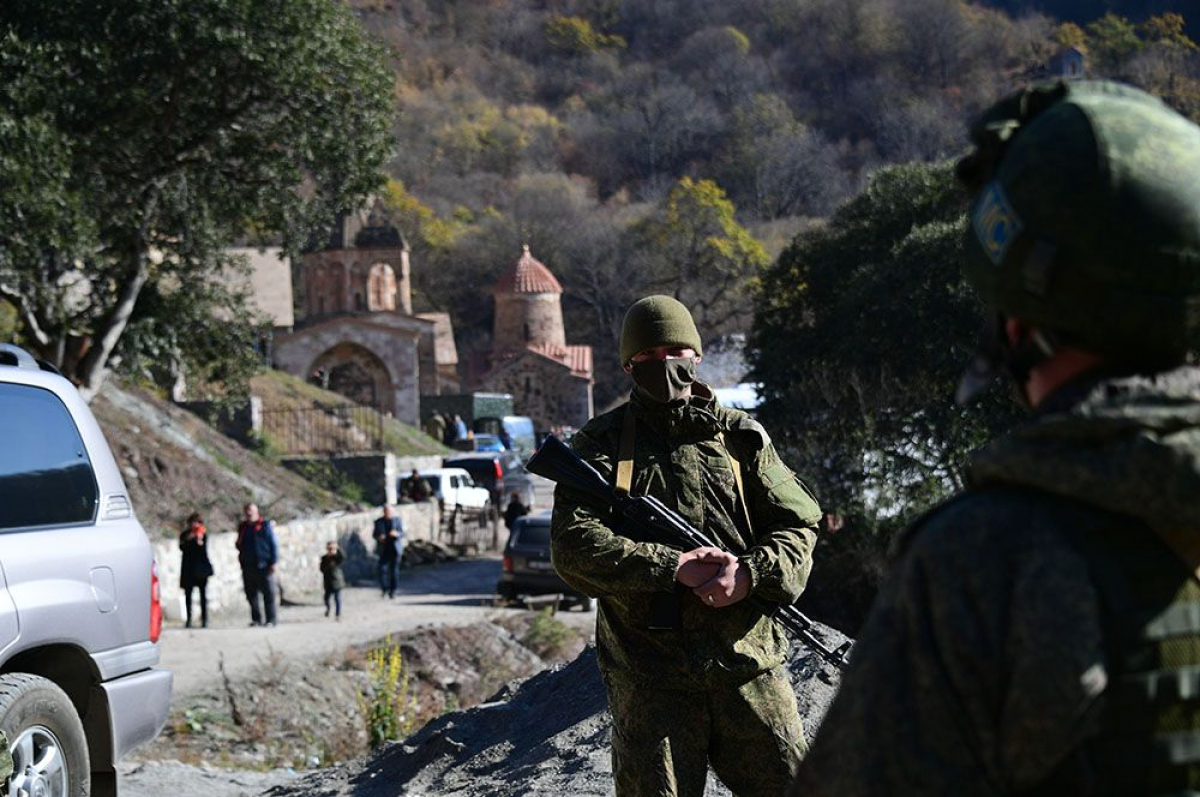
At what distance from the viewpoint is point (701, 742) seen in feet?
14.3

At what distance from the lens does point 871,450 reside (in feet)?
69.4

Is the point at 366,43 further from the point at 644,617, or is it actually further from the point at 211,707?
the point at 644,617

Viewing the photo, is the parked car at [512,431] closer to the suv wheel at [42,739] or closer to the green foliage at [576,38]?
the suv wheel at [42,739]

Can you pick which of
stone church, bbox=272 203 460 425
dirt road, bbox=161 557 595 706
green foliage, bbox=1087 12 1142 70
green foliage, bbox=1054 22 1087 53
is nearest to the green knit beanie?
dirt road, bbox=161 557 595 706

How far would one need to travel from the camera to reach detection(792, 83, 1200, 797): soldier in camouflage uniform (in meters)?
1.98

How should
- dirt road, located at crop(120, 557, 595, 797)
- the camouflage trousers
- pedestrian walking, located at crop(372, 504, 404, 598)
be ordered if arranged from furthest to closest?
1. pedestrian walking, located at crop(372, 504, 404, 598)
2. dirt road, located at crop(120, 557, 595, 797)
3. the camouflage trousers

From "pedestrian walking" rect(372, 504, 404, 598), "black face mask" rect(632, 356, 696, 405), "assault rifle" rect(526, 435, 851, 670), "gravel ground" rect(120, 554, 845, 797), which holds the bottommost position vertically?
"gravel ground" rect(120, 554, 845, 797)

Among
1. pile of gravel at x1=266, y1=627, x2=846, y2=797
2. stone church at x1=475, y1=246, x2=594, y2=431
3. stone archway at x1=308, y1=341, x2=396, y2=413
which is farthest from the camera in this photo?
stone church at x1=475, y1=246, x2=594, y2=431

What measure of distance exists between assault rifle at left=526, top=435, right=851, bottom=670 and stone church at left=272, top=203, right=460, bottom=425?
5843cm

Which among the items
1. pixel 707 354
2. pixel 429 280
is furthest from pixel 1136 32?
pixel 707 354

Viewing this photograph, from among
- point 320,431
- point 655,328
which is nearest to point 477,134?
point 320,431

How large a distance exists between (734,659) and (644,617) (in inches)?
11.2

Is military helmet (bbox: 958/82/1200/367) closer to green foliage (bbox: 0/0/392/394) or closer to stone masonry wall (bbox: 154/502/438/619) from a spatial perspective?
green foliage (bbox: 0/0/392/394)

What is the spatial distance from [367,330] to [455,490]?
113 feet
